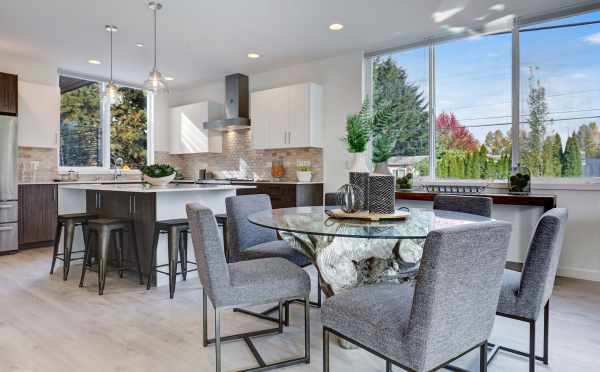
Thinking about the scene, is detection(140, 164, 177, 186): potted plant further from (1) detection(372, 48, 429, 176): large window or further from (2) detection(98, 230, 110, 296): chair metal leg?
(1) detection(372, 48, 429, 176): large window

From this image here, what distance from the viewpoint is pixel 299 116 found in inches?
225

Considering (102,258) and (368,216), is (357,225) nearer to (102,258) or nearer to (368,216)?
(368,216)

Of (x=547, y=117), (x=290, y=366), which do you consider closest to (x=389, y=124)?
(x=547, y=117)

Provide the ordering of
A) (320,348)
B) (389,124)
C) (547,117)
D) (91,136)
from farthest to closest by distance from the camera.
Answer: (91,136), (389,124), (547,117), (320,348)

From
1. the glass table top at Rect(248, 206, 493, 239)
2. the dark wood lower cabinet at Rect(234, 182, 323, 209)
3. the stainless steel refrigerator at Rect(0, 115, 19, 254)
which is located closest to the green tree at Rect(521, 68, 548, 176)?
the glass table top at Rect(248, 206, 493, 239)

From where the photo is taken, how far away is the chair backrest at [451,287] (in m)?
1.22

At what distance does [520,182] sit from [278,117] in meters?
3.44

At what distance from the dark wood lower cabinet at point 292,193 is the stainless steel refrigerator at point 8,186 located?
10.4ft

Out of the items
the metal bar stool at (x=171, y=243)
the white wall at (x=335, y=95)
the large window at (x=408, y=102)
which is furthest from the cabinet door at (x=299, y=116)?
the metal bar stool at (x=171, y=243)

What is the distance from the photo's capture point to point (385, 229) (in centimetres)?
179

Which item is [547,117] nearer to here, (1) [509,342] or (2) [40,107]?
(1) [509,342]

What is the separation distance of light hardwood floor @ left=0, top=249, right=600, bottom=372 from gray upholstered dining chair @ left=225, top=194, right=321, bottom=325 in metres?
0.43

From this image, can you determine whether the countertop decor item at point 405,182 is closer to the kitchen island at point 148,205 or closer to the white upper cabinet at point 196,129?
the kitchen island at point 148,205

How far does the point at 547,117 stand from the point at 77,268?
5.40 meters
